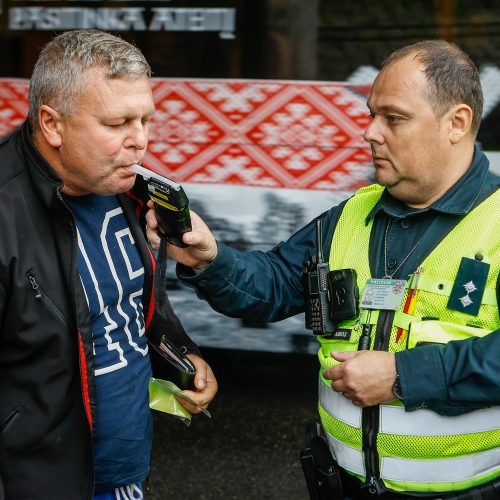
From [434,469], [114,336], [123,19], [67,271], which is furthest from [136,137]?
[123,19]

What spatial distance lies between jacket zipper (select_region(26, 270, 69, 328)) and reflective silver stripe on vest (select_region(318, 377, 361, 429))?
2.30ft

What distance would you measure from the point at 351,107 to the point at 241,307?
6.59ft

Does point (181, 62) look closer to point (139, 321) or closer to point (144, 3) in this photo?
point (144, 3)

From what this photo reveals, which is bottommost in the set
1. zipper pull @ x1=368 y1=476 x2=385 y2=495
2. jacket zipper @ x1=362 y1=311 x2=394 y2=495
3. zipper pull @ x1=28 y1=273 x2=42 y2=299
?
zipper pull @ x1=368 y1=476 x2=385 y2=495

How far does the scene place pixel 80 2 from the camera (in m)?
4.49

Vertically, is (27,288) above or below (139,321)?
above

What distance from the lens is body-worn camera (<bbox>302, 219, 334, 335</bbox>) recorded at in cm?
239

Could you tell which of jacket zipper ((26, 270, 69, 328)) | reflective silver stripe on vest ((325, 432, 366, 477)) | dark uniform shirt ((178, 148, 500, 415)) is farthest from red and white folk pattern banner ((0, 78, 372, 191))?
jacket zipper ((26, 270, 69, 328))

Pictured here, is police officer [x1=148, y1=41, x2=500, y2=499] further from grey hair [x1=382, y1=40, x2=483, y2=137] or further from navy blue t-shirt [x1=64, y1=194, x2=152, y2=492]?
navy blue t-shirt [x1=64, y1=194, x2=152, y2=492]

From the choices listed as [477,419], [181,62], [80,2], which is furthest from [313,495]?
[80,2]

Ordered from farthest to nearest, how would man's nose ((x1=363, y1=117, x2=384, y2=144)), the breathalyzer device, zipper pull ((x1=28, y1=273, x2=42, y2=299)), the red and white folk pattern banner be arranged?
1. the red and white folk pattern banner
2. man's nose ((x1=363, y1=117, x2=384, y2=144))
3. the breathalyzer device
4. zipper pull ((x1=28, y1=273, x2=42, y2=299))

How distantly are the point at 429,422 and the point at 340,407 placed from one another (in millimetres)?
233

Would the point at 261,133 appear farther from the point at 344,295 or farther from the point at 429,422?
the point at 429,422

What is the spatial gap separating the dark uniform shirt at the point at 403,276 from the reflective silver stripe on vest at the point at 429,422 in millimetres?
44
